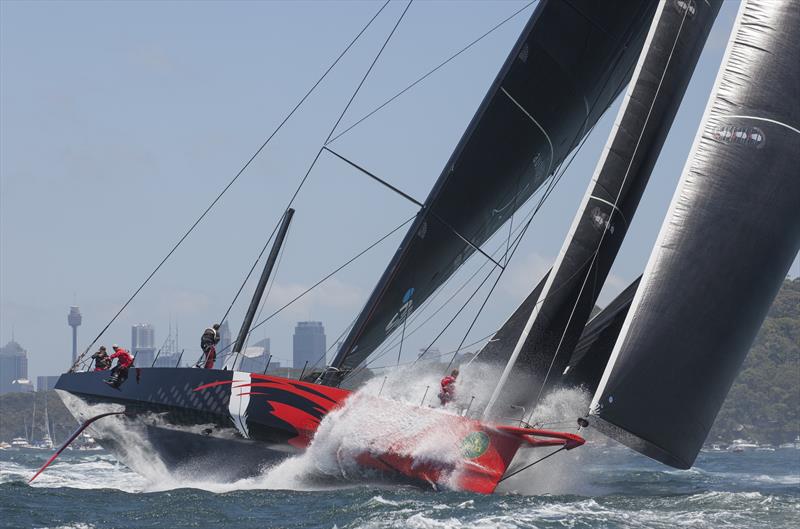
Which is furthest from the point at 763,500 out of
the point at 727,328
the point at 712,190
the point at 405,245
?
the point at 405,245

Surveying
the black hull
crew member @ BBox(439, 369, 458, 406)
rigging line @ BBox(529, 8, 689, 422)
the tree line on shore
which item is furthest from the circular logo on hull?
the tree line on shore

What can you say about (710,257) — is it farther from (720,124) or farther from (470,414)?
(470,414)

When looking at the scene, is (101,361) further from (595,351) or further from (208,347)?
(595,351)

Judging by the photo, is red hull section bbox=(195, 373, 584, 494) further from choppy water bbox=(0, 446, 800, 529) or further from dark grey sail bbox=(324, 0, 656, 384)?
dark grey sail bbox=(324, 0, 656, 384)

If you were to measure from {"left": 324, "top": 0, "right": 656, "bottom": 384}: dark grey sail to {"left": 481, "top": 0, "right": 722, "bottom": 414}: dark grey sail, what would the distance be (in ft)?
3.19

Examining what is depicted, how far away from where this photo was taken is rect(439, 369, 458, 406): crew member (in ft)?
47.5

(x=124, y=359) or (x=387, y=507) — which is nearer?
(x=387, y=507)

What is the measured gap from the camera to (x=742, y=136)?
42.8 ft

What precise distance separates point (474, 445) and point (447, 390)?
3.79 ft

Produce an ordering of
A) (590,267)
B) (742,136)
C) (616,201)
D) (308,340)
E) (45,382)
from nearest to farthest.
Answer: (742,136), (590,267), (616,201), (308,340), (45,382)

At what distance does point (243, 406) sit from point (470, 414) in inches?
106

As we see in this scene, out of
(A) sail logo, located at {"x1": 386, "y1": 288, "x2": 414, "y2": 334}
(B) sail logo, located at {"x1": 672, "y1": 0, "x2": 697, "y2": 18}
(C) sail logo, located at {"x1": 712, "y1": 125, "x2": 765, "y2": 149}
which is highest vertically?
(B) sail logo, located at {"x1": 672, "y1": 0, "x2": 697, "y2": 18}

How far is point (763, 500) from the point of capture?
→ 14.7m

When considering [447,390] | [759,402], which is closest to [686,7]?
[447,390]
